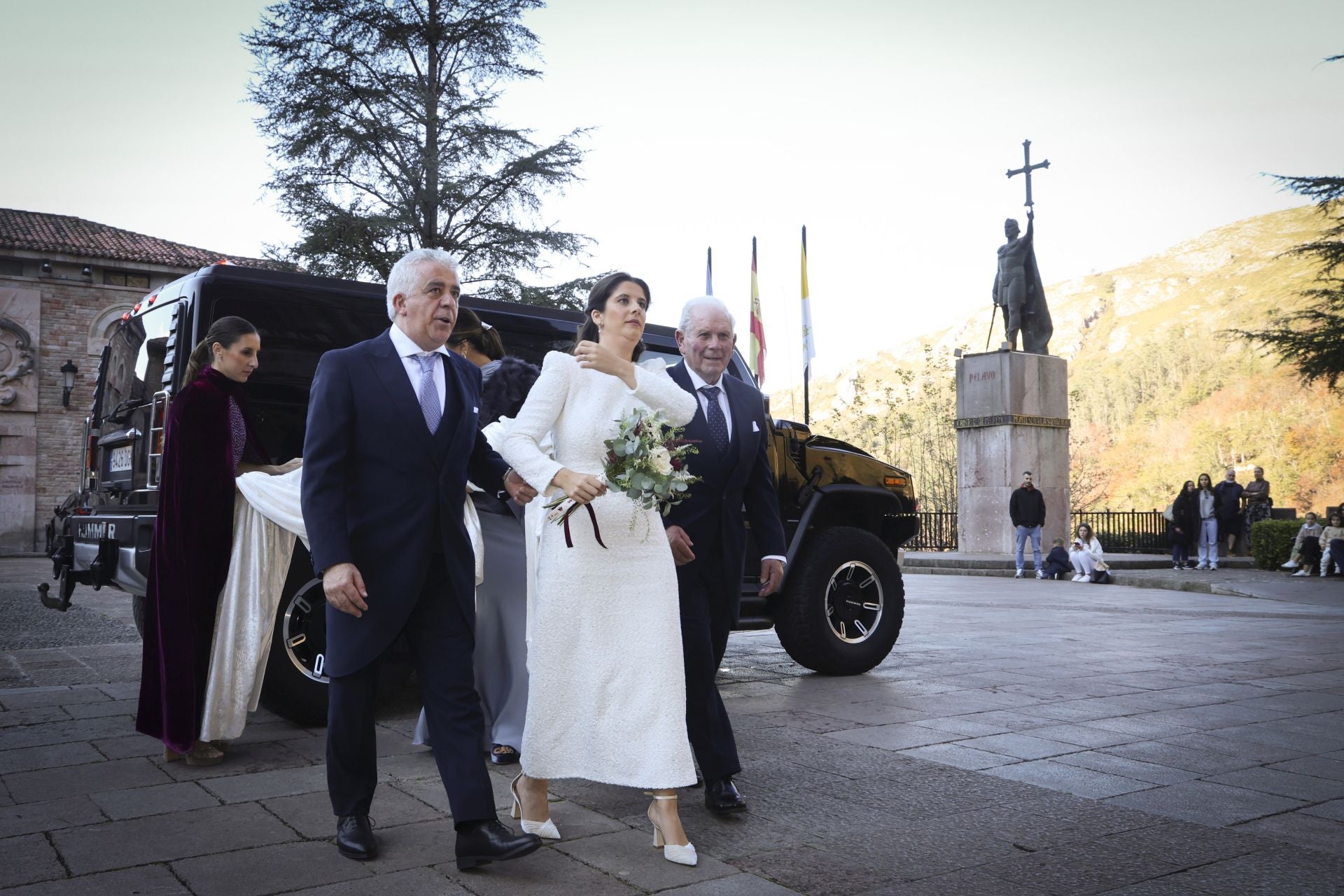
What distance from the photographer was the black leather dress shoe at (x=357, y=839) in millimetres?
3219

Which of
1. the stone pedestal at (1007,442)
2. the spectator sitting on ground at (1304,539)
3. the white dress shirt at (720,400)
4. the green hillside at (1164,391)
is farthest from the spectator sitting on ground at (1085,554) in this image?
the white dress shirt at (720,400)

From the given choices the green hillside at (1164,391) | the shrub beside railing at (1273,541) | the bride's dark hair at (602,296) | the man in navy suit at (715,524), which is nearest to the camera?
the bride's dark hair at (602,296)

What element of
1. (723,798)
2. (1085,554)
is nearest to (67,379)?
(1085,554)

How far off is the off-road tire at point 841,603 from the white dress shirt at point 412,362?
3703 mm

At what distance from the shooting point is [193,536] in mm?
4664

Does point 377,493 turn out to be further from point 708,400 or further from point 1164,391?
point 1164,391

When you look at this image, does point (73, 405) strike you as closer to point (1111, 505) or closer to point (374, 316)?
point (374, 316)

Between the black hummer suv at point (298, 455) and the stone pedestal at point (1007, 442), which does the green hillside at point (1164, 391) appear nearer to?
the stone pedestal at point (1007, 442)

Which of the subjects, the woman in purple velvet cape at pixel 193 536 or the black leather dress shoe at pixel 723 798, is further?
the woman in purple velvet cape at pixel 193 536

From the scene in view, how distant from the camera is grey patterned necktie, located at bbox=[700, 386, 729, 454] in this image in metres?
3.98

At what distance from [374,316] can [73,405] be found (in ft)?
104

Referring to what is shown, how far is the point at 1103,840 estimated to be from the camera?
3.41m

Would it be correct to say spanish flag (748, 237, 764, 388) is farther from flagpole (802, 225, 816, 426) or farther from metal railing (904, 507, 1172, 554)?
metal railing (904, 507, 1172, 554)

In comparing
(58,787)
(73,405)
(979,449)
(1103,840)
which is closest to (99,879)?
(58,787)
